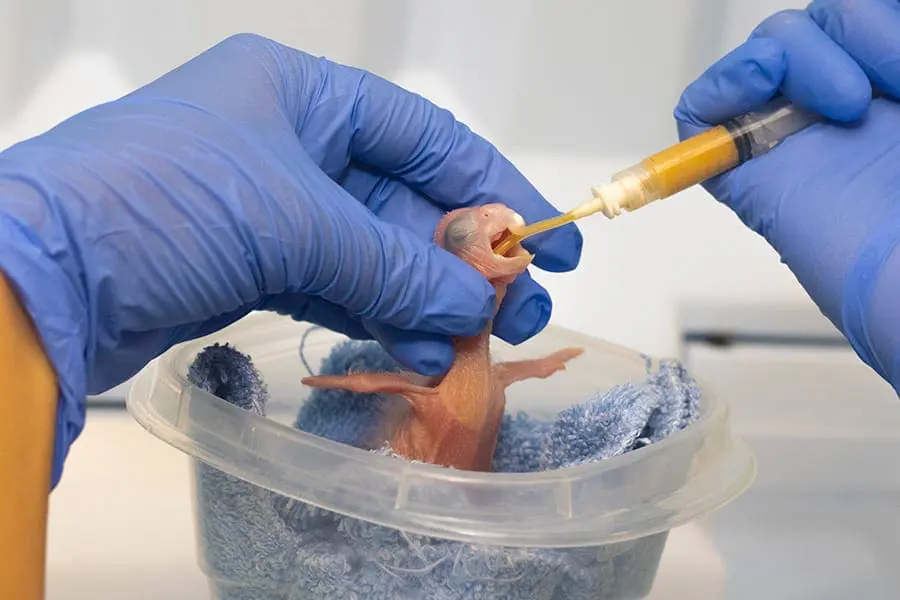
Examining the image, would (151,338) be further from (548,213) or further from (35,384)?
(548,213)

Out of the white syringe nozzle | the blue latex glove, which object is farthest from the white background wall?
the white syringe nozzle

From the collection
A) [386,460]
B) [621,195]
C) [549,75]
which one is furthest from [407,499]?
[549,75]

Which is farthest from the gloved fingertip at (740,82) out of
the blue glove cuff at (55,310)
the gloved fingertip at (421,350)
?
the blue glove cuff at (55,310)

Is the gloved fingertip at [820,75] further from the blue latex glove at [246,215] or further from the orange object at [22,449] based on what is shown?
the orange object at [22,449]

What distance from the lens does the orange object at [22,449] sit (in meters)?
0.49

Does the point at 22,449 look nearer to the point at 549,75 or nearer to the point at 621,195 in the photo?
the point at 621,195

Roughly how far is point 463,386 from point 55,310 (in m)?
0.32

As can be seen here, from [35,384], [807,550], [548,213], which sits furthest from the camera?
[807,550]

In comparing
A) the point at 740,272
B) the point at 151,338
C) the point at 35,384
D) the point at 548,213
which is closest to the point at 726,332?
the point at 740,272

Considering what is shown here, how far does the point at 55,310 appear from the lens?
523mm

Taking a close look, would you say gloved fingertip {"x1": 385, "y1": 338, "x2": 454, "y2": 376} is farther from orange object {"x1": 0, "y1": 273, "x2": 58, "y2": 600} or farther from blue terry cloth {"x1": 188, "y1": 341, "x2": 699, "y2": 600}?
orange object {"x1": 0, "y1": 273, "x2": 58, "y2": 600}

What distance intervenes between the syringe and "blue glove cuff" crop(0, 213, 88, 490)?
1.05ft

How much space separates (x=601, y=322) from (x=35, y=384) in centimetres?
72

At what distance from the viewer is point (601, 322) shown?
111 centimetres
